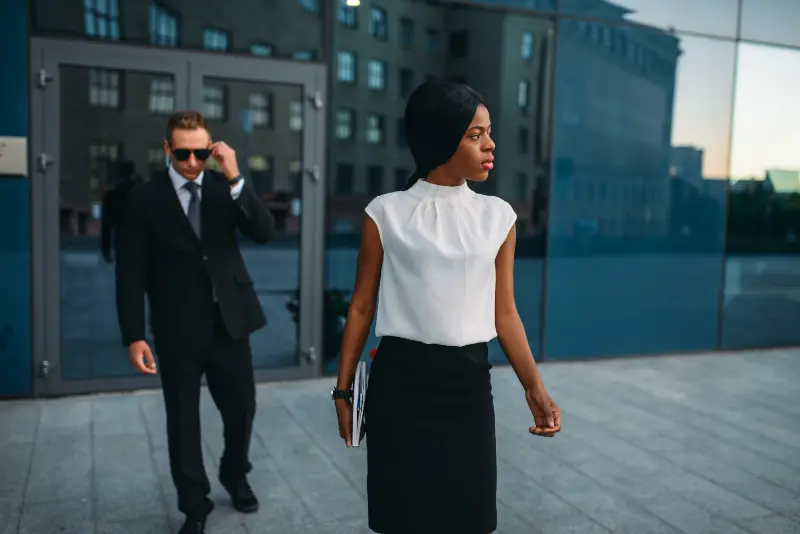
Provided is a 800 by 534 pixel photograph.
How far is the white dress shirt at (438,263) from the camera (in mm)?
2119

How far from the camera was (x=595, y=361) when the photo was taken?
7.51 m

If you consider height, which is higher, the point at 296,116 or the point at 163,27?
the point at 163,27

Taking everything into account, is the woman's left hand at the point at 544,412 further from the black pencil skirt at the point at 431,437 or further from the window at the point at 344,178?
the window at the point at 344,178

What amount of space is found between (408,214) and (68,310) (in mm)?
5007

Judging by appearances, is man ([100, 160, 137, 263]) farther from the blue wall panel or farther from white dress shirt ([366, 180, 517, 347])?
white dress shirt ([366, 180, 517, 347])

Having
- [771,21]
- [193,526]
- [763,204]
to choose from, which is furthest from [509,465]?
[771,21]

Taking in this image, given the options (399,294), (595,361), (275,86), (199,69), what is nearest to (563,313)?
(595,361)

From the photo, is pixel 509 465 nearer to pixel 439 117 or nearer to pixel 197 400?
pixel 197 400

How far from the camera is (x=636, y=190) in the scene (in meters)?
7.61

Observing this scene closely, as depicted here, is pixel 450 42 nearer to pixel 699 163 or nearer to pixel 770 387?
pixel 699 163

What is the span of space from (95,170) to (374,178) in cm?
222

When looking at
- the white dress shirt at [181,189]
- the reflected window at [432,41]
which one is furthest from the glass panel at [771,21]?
the white dress shirt at [181,189]

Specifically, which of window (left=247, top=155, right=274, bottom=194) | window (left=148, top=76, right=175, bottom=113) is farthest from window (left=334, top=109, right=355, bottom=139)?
window (left=148, top=76, right=175, bottom=113)

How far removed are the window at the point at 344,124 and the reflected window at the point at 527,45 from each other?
1768mm
